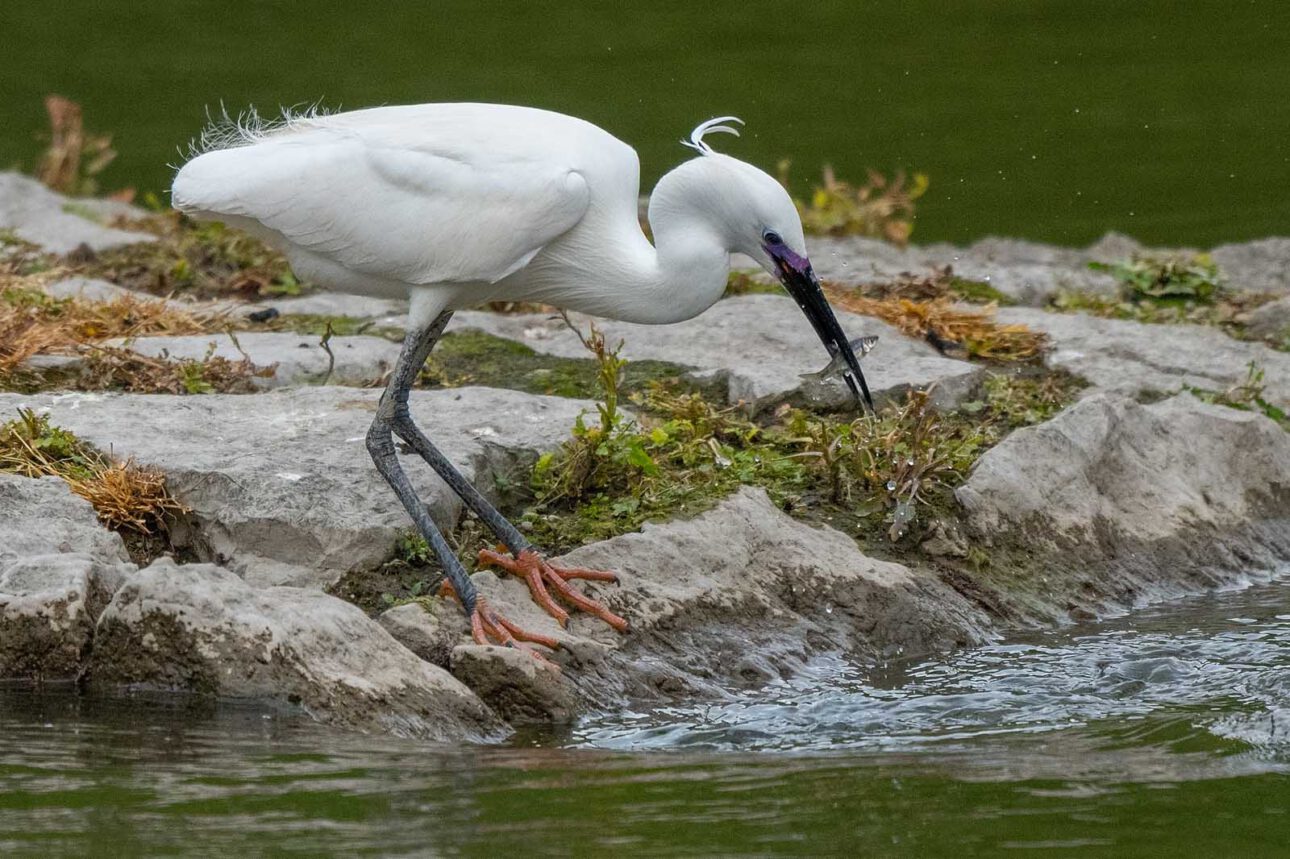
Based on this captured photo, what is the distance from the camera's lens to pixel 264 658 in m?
4.11

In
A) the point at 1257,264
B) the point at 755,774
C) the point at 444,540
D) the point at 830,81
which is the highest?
the point at 830,81

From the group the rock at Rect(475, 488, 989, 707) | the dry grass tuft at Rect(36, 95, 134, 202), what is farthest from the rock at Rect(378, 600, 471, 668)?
the dry grass tuft at Rect(36, 95, 134, 202)

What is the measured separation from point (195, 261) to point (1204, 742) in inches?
206

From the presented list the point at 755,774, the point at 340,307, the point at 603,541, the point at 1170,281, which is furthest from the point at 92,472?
the point at 1170,281

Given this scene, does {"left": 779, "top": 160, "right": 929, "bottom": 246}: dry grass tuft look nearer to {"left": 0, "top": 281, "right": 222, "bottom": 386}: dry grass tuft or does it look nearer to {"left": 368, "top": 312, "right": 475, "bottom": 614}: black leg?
{"left": 0, "top": 281, "right": 222, "bottom": 386}: dry grass tuft

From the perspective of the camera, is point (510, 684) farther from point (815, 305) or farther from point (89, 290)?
point (89, 290)

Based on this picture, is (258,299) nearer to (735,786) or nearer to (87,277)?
(87,277)

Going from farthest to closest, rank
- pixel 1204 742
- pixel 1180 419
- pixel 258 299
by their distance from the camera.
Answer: pixel 258 299, pixel 1180 419, pixel 1204 742

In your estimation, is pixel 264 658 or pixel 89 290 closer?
pixel 264 658

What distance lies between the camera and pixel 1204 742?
3.97 metres

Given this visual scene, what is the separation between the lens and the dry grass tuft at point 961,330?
6.92 metres

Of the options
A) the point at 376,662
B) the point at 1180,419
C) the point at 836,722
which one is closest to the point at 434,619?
the point at 376,662

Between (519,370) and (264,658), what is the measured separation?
260cm

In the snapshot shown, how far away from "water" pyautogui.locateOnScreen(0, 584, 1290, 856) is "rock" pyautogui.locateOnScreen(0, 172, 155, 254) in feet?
14.7
